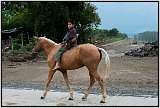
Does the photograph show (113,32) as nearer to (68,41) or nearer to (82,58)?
(68,41)

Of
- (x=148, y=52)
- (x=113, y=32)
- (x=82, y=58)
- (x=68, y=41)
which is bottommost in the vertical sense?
(x=148, y=52)

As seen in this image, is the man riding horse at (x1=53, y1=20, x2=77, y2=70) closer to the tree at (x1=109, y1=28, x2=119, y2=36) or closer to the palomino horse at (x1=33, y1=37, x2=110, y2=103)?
the palomino horse at (x1=33, y1=37, x2=110, y2=103)

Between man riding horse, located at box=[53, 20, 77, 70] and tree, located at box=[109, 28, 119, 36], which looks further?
tree, located at box=[109, 28, 119, 36]

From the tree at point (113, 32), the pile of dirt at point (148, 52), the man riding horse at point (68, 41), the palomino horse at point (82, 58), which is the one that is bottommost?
the pile of dirt at point (148, 52)

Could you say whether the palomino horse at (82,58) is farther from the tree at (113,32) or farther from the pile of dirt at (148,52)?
the tree at (113,32)

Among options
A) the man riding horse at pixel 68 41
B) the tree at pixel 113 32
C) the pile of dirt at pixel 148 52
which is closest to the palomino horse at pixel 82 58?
the man riding horse at pixel 68 41

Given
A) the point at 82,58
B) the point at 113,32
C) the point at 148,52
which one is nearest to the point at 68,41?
the point at 82,58

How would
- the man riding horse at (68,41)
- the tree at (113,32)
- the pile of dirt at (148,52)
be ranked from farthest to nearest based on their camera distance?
the tree at (113,32), the pile of dirt at (148,52), the man riding horse at (68,41)

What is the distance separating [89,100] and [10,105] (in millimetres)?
1877

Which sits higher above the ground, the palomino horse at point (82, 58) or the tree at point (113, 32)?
the palomino horse at point (82, 58)

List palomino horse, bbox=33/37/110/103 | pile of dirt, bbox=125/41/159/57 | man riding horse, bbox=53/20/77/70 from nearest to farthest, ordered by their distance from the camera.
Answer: palomino horse, bbox=33/37/110/103 < man riding horse, bbox=53/20/77/70 < pile of dirt, bbox=125/41/159/57

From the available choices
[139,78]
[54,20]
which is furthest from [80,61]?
[54,20]

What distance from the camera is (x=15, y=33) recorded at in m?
31.0

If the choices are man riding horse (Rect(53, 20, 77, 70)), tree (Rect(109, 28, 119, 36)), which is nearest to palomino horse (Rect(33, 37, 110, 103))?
man riding horse (Rect(53, 20, 77, 70))
